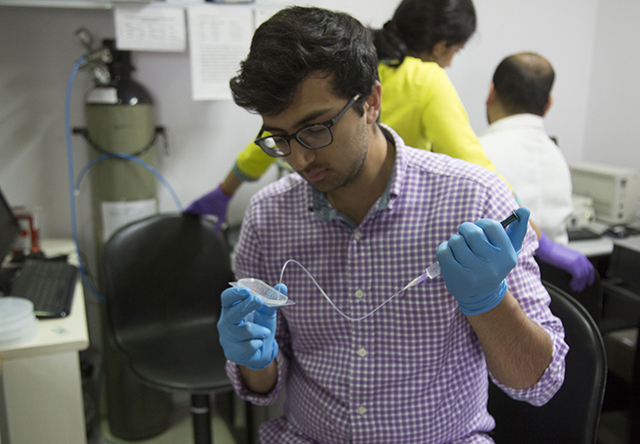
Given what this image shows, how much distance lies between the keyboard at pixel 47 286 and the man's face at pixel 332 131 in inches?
36.9

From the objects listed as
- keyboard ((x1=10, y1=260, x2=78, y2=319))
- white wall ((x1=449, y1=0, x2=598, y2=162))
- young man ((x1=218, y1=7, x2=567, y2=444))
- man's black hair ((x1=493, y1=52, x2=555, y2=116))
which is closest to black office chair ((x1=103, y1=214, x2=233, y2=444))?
keyboard ((x1=10, y1=260, x2=78, y2=319))

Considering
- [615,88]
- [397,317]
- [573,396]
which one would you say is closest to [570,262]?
→ [573,396]

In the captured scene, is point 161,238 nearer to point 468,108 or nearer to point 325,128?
point 325,128

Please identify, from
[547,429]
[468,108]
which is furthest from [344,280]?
[468,108]

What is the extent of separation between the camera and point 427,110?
146 cm

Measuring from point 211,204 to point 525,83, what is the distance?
1245 millimetres

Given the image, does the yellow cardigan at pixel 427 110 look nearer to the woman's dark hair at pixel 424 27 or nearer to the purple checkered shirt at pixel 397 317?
the woman's dark hair at pixel 424 27

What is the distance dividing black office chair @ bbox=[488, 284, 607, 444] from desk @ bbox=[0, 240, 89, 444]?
1.09 meters

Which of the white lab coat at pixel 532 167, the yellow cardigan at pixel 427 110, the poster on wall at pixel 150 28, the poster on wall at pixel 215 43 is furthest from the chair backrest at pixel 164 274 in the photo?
the white lab coat at pixel 532 167

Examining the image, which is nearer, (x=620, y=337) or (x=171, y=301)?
(x=171, y=301)

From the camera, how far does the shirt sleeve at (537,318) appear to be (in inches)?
35.6

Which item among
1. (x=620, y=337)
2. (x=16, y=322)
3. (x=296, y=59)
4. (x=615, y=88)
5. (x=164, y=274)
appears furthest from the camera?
(x=615, y=88)

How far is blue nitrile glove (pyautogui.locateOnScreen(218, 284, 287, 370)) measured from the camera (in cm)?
91

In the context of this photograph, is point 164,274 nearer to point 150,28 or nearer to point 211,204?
point 211,204
